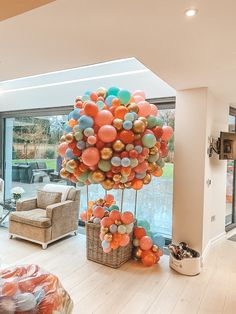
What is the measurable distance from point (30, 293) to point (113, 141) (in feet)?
5.45

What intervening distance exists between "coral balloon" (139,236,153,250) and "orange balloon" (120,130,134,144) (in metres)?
1.47

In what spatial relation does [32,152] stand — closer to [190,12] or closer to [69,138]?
[69,138]

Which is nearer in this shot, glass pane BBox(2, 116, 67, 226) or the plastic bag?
the plastic bag

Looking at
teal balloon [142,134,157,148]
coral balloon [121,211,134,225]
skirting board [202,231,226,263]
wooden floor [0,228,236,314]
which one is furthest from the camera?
skirting board [202,231,226,263]

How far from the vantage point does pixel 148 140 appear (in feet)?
8.84

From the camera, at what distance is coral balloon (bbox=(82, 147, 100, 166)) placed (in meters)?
2.61

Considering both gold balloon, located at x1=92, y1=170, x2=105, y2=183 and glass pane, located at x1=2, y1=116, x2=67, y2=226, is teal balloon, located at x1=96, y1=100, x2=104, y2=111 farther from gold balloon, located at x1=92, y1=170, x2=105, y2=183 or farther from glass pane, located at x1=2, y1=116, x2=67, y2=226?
glass pane, located at x1=2, y1=116, x2=67, y2=226

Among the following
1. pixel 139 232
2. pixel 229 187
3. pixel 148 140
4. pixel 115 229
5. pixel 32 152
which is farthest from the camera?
pixel 32 152

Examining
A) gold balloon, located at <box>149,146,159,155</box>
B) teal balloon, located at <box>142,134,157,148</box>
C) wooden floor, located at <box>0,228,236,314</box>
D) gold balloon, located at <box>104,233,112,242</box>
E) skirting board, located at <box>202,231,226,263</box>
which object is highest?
teal balloon, located at <box>142,134,157,148</box>

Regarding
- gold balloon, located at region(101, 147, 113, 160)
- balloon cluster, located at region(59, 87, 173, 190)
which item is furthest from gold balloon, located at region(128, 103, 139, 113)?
gold balloon, located at region(101, 147, 113, 160)

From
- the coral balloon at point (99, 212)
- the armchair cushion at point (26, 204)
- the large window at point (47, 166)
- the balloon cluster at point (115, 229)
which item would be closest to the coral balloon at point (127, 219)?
the balloon cluster at point (115, 229)

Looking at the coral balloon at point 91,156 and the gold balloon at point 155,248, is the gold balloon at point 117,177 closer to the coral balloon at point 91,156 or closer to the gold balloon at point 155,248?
the coral balloon at point 91,156

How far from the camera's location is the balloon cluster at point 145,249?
3.26 metres

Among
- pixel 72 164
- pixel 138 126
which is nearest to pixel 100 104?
pixel 138 126
